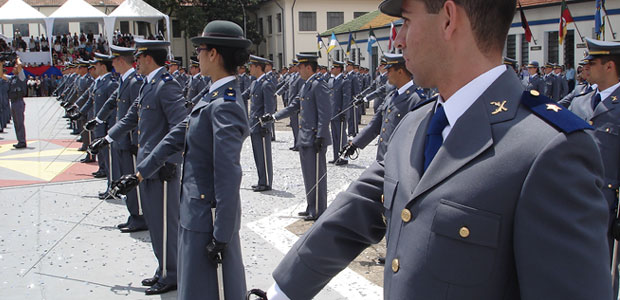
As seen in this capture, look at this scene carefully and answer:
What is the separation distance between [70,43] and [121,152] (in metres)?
36.2

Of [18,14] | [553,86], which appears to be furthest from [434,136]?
[18,14]

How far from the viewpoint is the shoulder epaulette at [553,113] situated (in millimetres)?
1324

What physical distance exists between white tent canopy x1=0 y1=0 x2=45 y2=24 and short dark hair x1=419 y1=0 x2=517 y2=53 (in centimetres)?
3453

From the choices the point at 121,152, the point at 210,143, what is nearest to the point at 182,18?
the point at 121,152

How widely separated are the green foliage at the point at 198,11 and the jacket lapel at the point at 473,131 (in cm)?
4999

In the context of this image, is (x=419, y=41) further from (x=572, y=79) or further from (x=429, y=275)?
(x=572, y=79)

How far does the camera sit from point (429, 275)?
56.9 inches

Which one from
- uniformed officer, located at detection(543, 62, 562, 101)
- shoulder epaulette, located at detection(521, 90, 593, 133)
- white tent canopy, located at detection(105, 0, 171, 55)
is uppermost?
white tent canopy, located at detection(105, 0, 171, 55)

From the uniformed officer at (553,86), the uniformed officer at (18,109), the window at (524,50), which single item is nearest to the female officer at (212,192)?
the uniformed officer at (18,109)

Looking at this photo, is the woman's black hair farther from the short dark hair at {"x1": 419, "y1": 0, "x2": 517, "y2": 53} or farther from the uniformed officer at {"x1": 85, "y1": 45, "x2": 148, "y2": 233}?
the uniformed officer at {"x1": 85, "y1": 45, "x2": 148, "y2": 233}

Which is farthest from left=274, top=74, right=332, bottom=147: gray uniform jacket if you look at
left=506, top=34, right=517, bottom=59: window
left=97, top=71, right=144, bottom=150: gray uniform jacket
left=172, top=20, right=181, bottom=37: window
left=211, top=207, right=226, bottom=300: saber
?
left=172, top=20, right=181, bottom=37: window

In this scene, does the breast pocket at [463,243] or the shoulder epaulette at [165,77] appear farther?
the shoulder epaulette at [165,77]

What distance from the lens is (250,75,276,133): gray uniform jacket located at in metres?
10.4

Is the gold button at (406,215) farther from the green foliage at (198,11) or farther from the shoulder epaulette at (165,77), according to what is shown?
the green foliage at (198,11)
